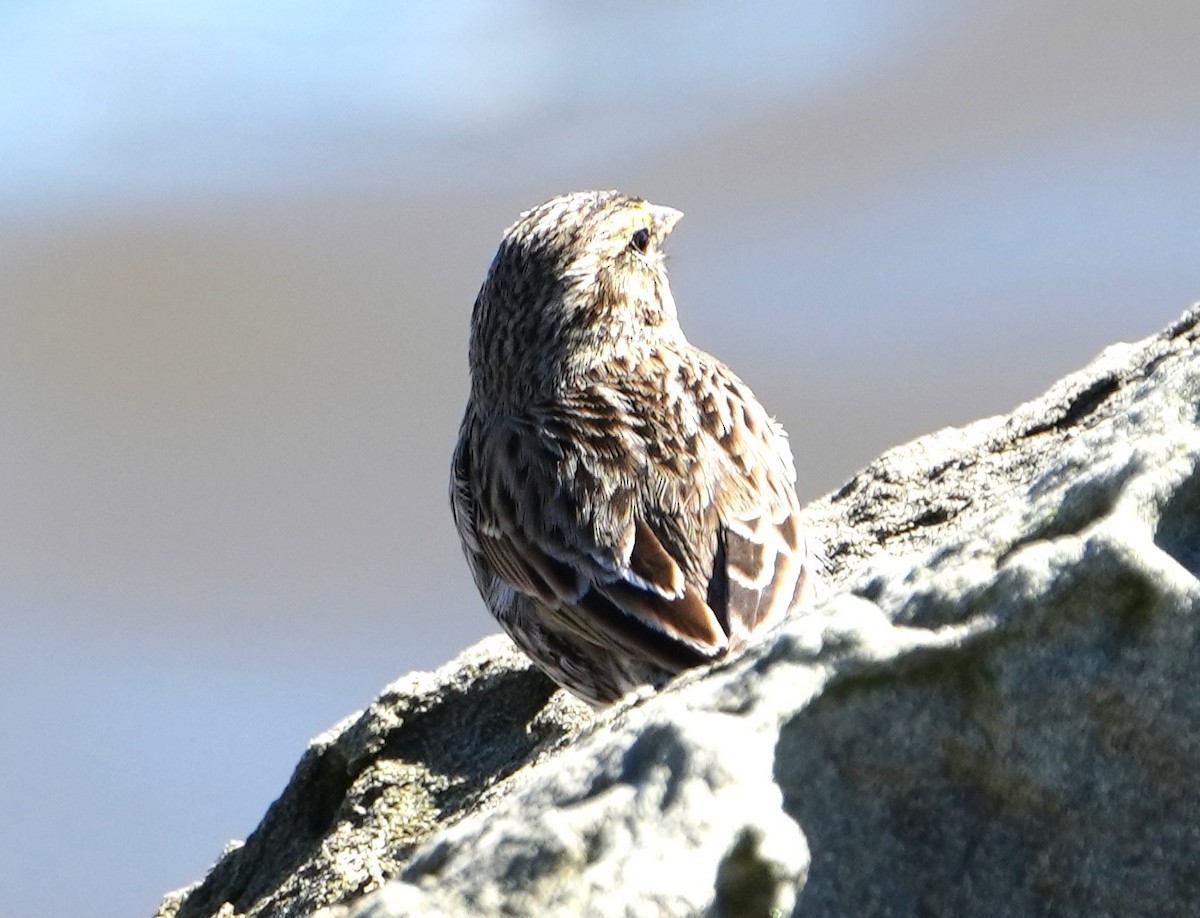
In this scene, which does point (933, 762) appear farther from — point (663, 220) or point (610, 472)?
point (663, 220)

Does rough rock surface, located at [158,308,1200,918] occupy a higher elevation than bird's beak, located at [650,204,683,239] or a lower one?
lower

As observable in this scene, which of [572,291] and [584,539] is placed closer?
[584,539]

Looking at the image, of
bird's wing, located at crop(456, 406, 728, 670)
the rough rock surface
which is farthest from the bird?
the rough rock surface

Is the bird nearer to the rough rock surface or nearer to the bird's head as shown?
the bird's head

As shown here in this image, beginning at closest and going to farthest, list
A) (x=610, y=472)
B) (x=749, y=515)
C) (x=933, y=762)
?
(x=933, y=762), (x=749, y=515), (x=610, y=472)

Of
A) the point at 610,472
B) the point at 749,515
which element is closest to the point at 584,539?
the point at 610,472

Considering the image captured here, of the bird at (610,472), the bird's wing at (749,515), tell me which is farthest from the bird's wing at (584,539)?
the bird's wing at (749,515)

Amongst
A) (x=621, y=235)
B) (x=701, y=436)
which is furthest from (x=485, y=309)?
(x=701, y=436)

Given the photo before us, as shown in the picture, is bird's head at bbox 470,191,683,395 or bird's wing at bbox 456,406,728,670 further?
bird's head at bbox 470,191,683,395
